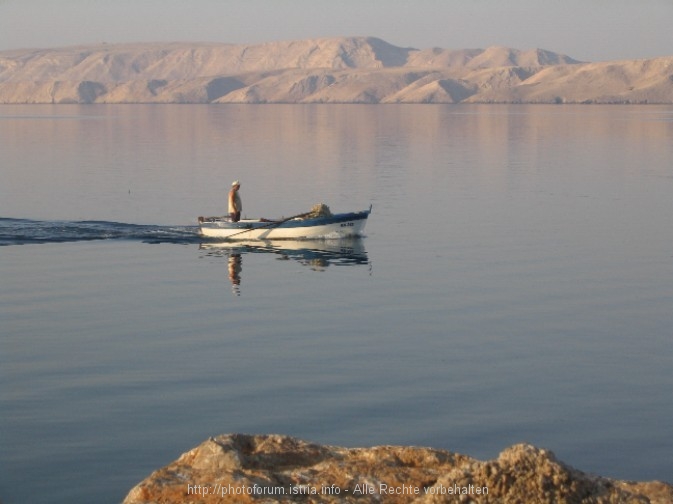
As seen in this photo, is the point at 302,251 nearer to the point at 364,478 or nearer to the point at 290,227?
the point at 290,227

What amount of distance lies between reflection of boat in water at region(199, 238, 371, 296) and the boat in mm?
173

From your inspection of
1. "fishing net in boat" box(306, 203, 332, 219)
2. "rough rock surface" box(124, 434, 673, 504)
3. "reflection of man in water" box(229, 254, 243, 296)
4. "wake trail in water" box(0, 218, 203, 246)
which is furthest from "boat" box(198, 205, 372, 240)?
"rough rock surface" box(124, 434, 673, 504)

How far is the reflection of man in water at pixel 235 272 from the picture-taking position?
24.5 meters

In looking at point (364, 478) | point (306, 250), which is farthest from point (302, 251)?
point (364, 478)

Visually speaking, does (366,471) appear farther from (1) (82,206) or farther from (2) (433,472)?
(1) (82,206)

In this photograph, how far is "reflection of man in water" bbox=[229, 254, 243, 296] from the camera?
24.5 metres

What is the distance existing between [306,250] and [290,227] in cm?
116

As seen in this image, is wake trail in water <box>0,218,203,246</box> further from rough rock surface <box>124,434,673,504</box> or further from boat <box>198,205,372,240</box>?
rough rock surface <box>124,434,673,504</box>

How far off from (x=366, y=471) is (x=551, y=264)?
69.3 ft

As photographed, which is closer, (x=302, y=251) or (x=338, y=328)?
(x=338, y=328)

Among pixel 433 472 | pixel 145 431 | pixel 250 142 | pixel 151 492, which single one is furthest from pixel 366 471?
pixel 250 142

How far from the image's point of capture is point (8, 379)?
637 inches

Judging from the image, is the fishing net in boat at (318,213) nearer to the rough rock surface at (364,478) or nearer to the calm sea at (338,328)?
the calm sea at (338,328)

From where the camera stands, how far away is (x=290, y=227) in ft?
104
